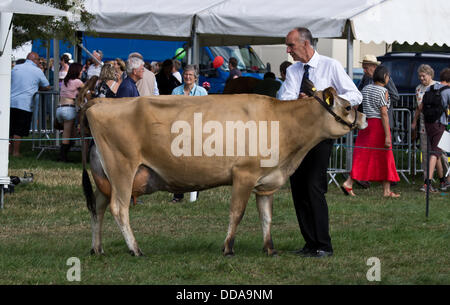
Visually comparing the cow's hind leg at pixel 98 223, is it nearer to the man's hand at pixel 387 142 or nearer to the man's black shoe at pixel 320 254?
the man's black shoe at pixel 320 254

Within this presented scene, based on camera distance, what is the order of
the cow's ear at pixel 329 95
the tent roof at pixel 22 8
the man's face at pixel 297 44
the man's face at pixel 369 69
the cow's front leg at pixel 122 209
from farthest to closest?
the man's face at pixel 369 69 → the tent roof at pixel 22 8 → the man's face at pixel 297 44 → the cow's front leg at pixel 122 209 → the cow's ear at pixel 329 95

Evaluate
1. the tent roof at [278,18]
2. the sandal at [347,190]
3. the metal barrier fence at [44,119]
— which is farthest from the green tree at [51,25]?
the sandal at [347,190]

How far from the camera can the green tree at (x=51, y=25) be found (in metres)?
14.0

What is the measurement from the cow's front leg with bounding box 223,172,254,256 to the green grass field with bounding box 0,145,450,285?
139mm

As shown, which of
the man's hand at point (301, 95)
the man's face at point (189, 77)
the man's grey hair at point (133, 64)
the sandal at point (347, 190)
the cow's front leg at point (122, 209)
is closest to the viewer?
the cow's front leg at point (122, 209)

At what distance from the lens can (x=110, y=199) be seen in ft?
26.2

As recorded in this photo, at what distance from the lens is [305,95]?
26.6 feet

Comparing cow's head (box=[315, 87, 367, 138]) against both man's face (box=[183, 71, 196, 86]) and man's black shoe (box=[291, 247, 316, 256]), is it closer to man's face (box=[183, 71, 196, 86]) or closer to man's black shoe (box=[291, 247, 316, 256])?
man's black shoe (box=[291, 247, 316, 256])

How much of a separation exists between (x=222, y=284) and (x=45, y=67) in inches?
874

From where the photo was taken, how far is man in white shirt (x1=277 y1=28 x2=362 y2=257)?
802 centimetres

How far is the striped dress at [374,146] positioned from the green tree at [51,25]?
513 cm

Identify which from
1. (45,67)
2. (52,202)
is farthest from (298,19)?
(45,67)
